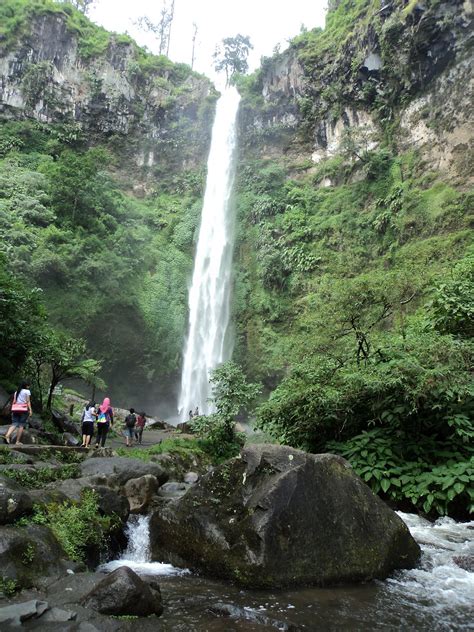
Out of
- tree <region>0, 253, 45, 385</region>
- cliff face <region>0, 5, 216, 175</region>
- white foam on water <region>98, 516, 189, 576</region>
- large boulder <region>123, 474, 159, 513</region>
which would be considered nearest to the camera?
white foam on water <region>98, 516, 189, 576</region>

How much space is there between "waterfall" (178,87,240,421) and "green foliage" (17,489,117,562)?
1937cm

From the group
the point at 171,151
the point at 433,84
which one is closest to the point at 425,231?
the point at 433,84

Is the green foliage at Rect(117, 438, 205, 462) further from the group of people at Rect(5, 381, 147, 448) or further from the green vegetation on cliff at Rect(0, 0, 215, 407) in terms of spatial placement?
the green vegetation on cliff at Rect(0, 0, 215, 407)

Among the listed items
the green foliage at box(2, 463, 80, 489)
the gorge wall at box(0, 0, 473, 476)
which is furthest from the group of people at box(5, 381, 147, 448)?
the gorge wall at box(0, 0, 473, 476)

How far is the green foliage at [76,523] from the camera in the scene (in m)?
5.27

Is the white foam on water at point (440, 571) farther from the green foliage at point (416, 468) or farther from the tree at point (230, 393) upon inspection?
the tree at point (230, 393)

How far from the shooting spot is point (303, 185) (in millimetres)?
34281

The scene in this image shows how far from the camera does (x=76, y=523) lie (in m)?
5.64

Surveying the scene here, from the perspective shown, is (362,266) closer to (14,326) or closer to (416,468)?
(14,326)

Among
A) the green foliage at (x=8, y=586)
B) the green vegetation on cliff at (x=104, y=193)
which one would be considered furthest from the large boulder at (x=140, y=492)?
the green vegetation on cliff at (x=104, y=193)

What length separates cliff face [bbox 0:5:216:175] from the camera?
37469 mm

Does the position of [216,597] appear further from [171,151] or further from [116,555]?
[171,151]

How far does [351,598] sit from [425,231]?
73.2 feet

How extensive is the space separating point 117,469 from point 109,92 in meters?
39.6
